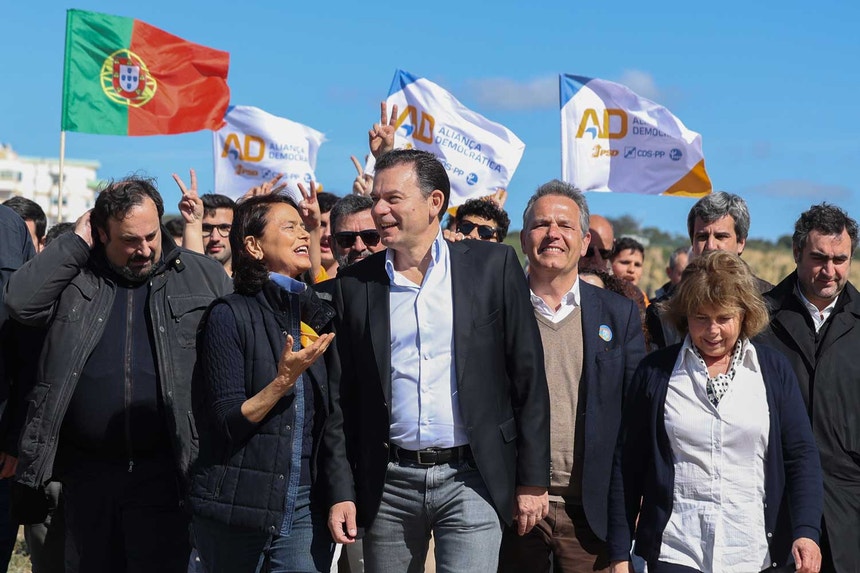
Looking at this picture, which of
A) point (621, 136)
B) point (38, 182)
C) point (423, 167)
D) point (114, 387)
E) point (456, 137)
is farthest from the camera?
point (38, 182)

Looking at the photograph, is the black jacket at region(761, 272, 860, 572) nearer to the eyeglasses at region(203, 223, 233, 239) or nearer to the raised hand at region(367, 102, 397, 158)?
the raised hand at region(367, 102, 397, 158)

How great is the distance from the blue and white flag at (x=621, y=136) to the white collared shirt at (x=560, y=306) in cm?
595

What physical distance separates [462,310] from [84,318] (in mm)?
1928

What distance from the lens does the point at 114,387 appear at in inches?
226

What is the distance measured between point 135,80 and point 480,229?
5.97 metres

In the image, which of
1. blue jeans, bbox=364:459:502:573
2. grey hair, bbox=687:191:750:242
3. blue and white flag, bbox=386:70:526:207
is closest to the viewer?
blue jeans, bbox=364:459:502:573

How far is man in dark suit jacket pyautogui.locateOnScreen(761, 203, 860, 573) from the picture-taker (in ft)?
19.1

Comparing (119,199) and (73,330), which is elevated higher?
(119,199)

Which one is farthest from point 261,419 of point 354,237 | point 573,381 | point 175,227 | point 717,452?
point 175,227

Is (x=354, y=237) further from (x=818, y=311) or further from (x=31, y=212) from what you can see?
(x=31, y=212)

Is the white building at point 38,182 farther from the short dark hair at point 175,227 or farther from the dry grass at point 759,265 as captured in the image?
the short dark hair at point 175,227

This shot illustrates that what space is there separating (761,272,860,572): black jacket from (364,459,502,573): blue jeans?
5.90 feet

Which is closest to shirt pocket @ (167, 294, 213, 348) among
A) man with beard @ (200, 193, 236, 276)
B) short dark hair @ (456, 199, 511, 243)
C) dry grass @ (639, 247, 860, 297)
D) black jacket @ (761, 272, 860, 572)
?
short dark hair @ (456, 199, 511, 243)

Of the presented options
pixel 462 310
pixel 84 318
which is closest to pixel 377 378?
pixel 462 310
